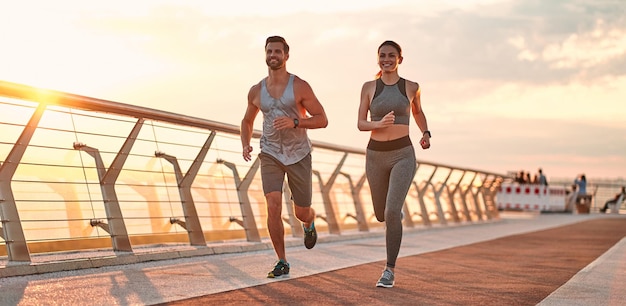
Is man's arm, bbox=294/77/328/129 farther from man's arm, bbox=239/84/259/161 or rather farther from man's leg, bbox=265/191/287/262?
man's leg, bbox=265/191/287/262

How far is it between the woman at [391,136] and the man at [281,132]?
410 millimetres

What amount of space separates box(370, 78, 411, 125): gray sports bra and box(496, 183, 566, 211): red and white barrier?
32.7 m

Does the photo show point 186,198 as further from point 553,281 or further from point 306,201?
point 553,281

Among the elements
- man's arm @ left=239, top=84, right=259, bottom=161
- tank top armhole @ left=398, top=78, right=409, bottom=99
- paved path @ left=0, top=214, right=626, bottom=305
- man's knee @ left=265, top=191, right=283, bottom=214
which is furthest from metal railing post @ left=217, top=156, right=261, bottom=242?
tank top armhole @ left=398, top=78, right=409, bottom=99

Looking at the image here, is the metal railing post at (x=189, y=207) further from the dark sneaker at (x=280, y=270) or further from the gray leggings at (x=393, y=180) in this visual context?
the gray leggings at (x=393, y=180)

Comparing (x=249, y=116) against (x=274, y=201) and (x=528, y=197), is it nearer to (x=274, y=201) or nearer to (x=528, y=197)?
(x=274, y=201)

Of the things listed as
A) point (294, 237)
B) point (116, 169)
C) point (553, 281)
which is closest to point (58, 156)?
point (116, 169)

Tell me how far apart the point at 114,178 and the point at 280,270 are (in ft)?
6.52

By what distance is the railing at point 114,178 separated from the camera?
792cm

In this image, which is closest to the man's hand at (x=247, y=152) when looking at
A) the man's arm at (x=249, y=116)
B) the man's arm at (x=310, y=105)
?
the man's arm at (x=249, y=116)

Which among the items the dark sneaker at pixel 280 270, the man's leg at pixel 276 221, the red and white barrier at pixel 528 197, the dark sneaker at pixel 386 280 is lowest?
the red and white barrier at pixel 528 197

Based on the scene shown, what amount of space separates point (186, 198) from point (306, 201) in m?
2.54

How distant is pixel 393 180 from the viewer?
26.1 ft

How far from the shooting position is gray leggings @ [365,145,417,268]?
26.0ft
